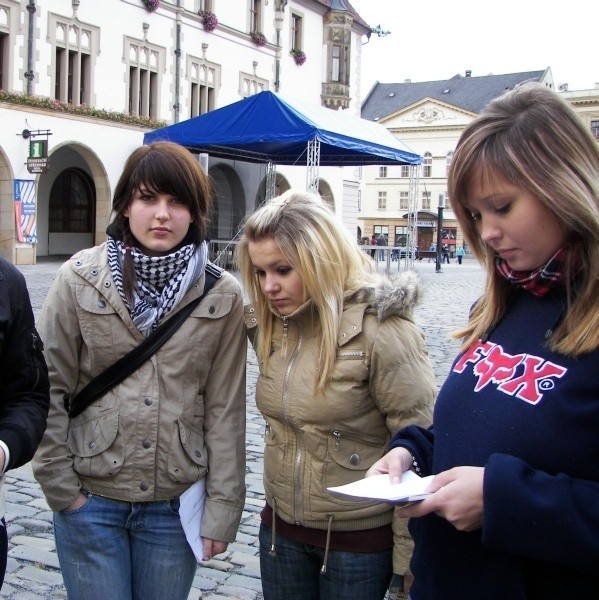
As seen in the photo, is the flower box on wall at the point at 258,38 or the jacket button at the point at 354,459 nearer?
the jacket button at the point at 354,459

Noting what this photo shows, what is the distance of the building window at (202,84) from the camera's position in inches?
1120

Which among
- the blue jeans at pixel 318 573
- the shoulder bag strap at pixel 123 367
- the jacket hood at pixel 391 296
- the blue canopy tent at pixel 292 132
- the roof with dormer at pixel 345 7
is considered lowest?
the blue jeans at pixel 318 573

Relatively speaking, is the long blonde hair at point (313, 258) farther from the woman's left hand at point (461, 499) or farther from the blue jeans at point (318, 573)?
the woman's left hand at point (461, 499)

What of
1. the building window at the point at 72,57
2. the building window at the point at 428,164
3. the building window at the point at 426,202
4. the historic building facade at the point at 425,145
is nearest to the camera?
the building window at the point at 72,57

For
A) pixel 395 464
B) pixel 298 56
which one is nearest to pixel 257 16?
pixel 298 56

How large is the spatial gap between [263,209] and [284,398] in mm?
542

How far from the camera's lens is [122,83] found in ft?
84.2

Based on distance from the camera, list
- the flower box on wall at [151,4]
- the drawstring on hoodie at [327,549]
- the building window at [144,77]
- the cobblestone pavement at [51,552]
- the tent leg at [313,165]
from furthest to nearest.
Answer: the building window at [144,77]
the flower box on wall at [151,4]
the tent leg at [313,165]
the cobblestone pavement at [51,552]
the drawstring on hoodie at [327,549]

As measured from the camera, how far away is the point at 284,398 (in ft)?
7.46

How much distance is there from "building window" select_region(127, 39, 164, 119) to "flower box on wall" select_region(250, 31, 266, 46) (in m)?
4.86

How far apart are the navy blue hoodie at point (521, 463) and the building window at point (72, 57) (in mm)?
23924

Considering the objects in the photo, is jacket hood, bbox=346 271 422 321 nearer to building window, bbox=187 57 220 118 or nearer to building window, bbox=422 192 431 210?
building window, bbox=187 57 220 118

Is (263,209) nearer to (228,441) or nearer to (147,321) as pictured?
(147,321)

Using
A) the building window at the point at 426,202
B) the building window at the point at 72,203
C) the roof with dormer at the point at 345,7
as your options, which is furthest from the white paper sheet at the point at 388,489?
the building window at the point at 426,202
